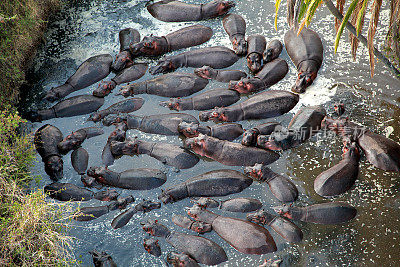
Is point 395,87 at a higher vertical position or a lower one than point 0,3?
lower

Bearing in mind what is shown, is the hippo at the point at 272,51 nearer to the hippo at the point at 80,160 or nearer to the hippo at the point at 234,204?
the hippo at the point at 234,204

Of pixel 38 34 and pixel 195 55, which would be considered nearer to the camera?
pixel 195 55

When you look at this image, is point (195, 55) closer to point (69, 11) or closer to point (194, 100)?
point (194, 100)

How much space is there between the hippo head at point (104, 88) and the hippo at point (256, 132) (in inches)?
136

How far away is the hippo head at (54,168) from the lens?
8.07 metres

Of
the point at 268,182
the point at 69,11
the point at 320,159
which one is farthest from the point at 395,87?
the point at 69,11

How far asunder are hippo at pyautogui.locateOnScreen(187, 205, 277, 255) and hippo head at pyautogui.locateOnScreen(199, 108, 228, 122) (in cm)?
227

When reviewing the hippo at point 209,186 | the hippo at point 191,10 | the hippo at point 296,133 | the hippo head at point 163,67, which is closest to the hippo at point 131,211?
the hippo at point 209,186

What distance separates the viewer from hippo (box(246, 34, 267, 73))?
370 inches

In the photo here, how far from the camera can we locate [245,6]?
11.2m

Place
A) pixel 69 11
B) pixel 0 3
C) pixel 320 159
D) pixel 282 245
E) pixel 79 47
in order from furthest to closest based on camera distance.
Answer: pixel 69 11, pixel 79 47, pixel 0 3, pixel 320 159, pixel 282 245

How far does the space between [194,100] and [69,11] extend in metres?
5.40

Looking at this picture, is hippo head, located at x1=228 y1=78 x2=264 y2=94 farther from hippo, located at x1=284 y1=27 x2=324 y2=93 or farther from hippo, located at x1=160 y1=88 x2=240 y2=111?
hippo, located at x1=284 y1=27 x2=324 y2=93

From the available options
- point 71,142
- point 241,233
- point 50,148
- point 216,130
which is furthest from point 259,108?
point 50,148
